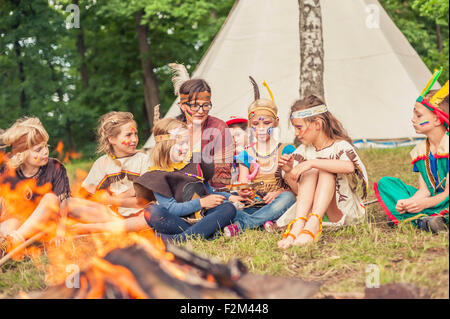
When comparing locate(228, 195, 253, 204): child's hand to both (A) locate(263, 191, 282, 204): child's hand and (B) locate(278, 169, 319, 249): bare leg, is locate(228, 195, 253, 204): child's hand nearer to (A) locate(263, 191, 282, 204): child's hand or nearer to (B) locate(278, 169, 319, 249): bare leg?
(A) locate(263, 191, 282, 204): child's hand

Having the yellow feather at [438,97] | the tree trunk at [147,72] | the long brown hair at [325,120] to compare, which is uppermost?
the yellow feather at [438,97]

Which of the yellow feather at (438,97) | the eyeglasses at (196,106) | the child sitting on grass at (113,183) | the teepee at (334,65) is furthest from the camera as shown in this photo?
the teepee at (334,65)

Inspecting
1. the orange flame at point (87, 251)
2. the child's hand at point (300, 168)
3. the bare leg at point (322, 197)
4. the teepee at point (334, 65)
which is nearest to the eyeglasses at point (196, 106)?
the orange flame at point (87, 251)

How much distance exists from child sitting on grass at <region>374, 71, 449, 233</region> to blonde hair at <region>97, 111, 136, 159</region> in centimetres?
240

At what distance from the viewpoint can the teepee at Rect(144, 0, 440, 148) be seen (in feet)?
26.4

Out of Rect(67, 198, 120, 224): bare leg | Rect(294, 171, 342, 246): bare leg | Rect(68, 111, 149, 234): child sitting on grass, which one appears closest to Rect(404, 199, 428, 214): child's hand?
Rect(294, 171, 342, 246): bare leg

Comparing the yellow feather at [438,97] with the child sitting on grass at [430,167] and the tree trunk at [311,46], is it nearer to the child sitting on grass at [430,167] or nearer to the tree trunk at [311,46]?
the child sitting on grass at [430,167]

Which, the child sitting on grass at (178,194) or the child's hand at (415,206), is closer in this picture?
the child's hand at (415,206)

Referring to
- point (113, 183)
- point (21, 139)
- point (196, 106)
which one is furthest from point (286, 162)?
point (21, 139)

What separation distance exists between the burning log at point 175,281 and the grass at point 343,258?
0.23m

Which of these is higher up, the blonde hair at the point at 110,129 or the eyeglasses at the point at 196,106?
the eyeglasses at the point at 196,106

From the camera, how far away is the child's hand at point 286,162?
340cm

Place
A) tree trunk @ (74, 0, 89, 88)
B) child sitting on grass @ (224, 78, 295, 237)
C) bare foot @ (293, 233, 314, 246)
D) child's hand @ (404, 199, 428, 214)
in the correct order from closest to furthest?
bare foot @ (293, 233, 314, 246), child's hand @ (404, 199, 428, 214), child sitting on grass @ (224, 78, 295, 237), tree trunk @ (74, 0, 89, 88)
